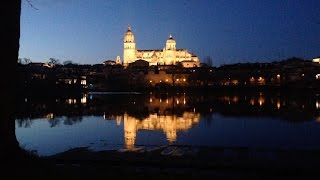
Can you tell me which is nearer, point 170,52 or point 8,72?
point 8,72

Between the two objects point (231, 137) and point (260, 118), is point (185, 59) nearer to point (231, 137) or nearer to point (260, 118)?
point (260, 118)

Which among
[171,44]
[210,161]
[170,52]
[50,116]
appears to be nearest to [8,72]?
[210,161]

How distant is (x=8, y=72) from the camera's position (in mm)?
4934

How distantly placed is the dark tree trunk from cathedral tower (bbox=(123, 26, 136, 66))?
162m

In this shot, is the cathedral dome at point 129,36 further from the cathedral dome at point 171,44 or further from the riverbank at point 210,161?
the riverbank at point 210,161

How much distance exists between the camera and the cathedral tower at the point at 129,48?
16738cm

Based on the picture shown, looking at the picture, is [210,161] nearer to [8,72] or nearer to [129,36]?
[8,72]

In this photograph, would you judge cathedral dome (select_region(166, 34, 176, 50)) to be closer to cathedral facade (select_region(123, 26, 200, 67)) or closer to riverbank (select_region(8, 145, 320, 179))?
cathedral facade (select_region(123, 26, 200, 67))

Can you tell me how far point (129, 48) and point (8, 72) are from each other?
164125mm

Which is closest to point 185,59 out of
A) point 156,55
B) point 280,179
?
point 156,55

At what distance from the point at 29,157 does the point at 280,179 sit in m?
6.90

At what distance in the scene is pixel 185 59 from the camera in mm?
168000

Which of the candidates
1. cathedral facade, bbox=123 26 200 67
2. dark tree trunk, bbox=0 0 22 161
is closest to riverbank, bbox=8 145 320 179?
dark tree trunk, bbox=0 0 22 161

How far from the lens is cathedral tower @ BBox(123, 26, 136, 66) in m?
167
